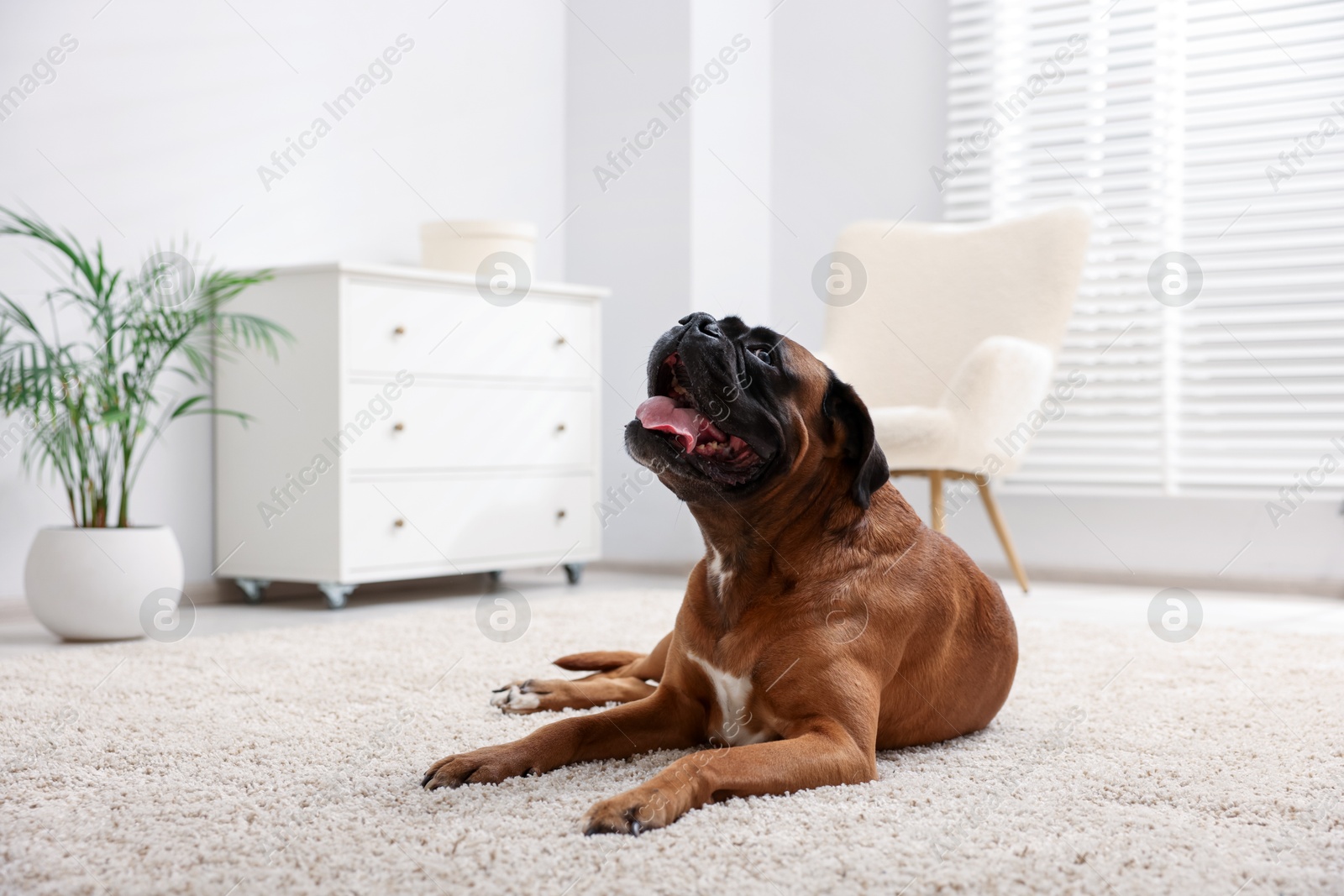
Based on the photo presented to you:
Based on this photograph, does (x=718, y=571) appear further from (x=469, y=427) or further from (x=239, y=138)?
(x=239, y=138)

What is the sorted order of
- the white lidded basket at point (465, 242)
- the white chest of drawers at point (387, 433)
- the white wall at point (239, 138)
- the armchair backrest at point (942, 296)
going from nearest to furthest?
the white wall at point (239, 138) → the white chest of drawers at point (387, 433) → the armchair backrest at point (942, 296) → the white lidded basket at point (465, 242)

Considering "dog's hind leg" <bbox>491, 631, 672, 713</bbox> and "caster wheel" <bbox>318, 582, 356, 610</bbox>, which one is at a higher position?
"dog's hind leg" <bbox>491, 631, 672, 713</bbox>

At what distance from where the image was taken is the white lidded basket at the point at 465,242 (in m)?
4.14

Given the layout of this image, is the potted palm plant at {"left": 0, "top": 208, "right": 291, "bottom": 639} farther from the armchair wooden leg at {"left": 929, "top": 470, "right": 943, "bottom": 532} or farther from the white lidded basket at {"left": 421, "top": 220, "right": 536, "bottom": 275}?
the armchair wooden leg at {"left": 929, "top": 470, "right": 943, "bottom": 532}

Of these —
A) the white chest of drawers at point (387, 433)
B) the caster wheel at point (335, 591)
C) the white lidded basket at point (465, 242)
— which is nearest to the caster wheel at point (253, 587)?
the white chest of drawers at point (387, 433)

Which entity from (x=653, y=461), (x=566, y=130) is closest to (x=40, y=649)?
(x=653, y=461)

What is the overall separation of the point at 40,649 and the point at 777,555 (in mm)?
2103

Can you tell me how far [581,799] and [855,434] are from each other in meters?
0.62

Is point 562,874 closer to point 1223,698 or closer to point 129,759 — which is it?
point 129,759

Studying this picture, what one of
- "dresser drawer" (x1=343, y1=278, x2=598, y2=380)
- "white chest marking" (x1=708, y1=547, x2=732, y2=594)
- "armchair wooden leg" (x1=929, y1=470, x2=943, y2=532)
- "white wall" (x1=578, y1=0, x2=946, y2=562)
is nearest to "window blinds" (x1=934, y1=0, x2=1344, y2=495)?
"white wall" (x1=578, y1=0, x2=946, y2=562)

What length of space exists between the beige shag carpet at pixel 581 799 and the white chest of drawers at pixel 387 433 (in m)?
1.18

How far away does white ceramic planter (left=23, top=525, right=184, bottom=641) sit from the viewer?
9.55 ft

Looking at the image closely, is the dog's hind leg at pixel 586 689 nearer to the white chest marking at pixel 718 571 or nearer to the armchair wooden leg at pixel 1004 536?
the white chest marking at pixel 718 571

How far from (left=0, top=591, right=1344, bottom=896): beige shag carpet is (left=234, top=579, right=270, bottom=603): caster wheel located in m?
1.31
